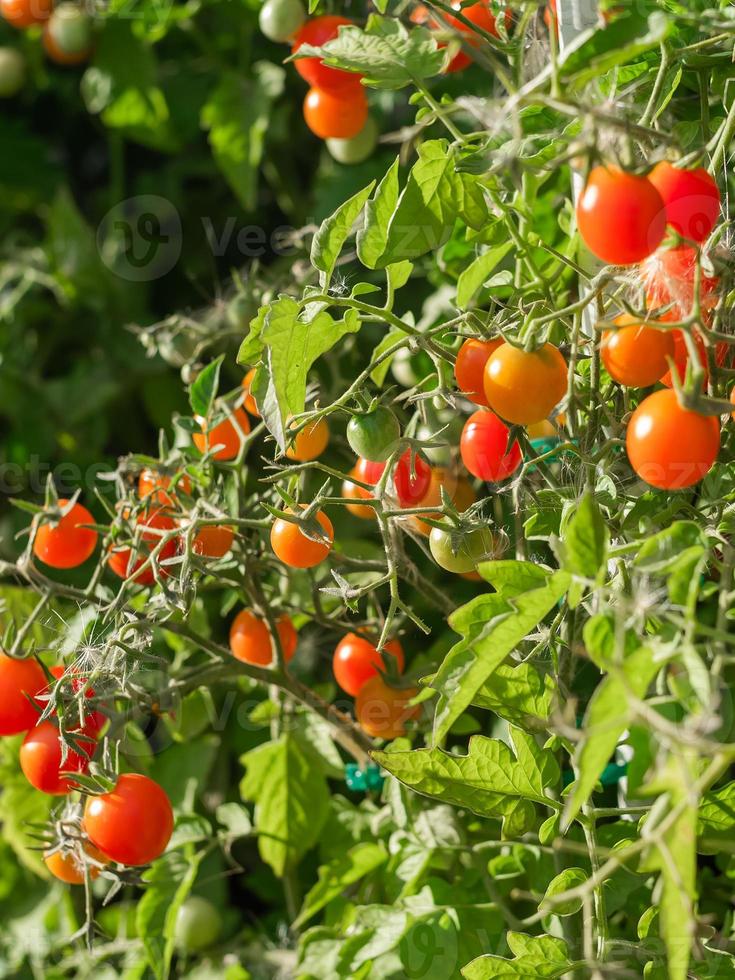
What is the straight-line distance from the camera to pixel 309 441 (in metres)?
0.80

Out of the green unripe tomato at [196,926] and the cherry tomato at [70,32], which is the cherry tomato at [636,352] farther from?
the cherry tomato at [70,32]

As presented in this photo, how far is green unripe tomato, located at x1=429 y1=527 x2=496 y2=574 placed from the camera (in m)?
0.71

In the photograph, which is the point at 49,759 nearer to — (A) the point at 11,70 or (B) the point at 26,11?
(B) the point at 26,11

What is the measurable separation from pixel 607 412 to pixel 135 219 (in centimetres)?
108

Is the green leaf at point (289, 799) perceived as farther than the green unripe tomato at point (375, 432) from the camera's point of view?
Yes

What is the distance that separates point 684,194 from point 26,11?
1.20 m

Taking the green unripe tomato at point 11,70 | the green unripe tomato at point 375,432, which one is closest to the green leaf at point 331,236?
the green unripe tomato at point 375,432

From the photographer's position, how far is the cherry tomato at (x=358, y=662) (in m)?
0.89

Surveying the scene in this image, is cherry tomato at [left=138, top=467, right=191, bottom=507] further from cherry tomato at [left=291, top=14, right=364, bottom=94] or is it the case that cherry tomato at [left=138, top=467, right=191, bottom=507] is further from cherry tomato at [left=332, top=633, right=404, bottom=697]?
cherry tomato at [left=291, top=14, right=364, bottom=94]

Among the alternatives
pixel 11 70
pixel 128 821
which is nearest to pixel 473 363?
pixel 128 821

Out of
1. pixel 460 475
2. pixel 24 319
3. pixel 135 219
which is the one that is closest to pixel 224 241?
pixel 135 219

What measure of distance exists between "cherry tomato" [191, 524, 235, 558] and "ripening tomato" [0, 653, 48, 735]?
15 cm

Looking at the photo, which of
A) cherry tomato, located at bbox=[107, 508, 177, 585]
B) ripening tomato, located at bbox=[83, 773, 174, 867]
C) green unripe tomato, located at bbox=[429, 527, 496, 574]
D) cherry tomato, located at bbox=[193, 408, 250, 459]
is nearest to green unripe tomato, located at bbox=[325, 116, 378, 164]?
cherry tomato, located at bbox=[193, 408, 250, 459]

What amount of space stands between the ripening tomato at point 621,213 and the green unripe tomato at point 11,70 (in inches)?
52.6
